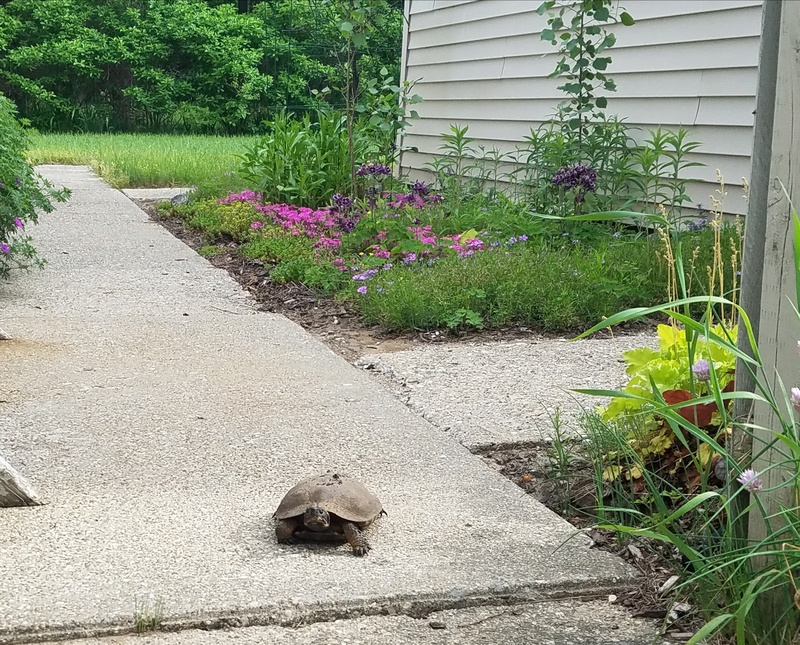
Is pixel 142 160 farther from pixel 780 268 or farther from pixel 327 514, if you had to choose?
pixel 780 268

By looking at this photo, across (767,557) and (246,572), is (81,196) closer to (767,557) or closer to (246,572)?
(246,572)

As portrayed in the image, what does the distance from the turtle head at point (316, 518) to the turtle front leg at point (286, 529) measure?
0.19ft

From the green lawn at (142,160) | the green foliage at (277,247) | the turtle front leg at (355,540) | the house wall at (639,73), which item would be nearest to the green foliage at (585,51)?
the house wall at (639,73)

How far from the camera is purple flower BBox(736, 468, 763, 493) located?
179cm

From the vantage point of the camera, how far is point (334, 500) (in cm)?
239

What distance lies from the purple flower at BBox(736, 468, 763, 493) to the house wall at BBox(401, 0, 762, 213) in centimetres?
447

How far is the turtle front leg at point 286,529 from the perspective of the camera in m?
2.38

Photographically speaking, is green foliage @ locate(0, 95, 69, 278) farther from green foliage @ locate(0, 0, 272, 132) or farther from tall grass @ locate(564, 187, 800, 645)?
green foliage @ locate(0, 0, 272, 132)

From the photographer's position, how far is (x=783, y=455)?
1.91 m

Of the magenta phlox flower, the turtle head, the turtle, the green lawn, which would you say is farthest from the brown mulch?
the green lawn

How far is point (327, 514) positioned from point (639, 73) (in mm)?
5742

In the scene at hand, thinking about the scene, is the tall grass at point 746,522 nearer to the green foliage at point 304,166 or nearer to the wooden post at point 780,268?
the wooden post at point 780,268

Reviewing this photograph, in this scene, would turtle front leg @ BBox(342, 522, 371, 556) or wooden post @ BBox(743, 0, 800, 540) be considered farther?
turtle front leg @ BBox(342, 522, 371, 556)

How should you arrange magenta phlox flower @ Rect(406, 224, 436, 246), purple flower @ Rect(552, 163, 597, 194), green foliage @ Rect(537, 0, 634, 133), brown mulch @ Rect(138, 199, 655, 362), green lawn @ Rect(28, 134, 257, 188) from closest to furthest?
brown mulch @ Rect(138, 199, 655, 362) → magenta phlox flower @ Rect(406, 224, 436, 246) → purple flower @ Rect(552, 163, 597, 194) → green foliage @ Rect(537, 0, 634, 133) → green lawn @ Rect(28, 134, 257, 188)
